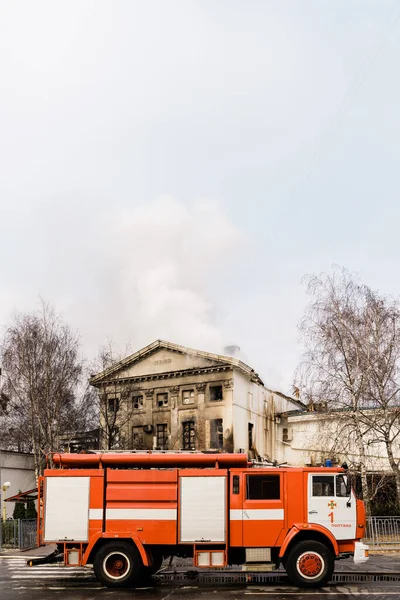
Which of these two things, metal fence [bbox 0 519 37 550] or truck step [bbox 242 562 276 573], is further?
metal fence [bbox 0 519 37 550]

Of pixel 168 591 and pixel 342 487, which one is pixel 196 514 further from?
pixel 342 487

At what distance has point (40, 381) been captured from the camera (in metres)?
43.4

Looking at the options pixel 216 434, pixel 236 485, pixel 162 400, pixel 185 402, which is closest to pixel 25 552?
pixel 236 485

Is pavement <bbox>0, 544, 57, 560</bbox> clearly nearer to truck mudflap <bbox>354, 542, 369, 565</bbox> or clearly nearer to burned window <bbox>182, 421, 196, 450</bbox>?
truck mudflap <bbox>354, 542, 369, 565</bbox>

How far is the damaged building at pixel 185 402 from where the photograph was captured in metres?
51.4

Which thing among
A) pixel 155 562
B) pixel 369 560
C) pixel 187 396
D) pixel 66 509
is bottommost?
pixel 369 560

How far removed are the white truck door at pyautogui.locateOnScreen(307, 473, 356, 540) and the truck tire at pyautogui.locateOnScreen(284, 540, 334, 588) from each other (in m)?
0.60

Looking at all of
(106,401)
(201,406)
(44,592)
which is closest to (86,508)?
(44,592)

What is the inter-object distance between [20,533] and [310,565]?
18.7 meters

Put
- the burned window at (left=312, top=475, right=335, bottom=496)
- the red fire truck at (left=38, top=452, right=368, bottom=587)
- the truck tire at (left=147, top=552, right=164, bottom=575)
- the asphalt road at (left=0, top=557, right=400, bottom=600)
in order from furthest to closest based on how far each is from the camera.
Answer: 1. the truck tire at (left=147, top=552, right=164, bottom=575)
2. the burned window at (left=312, top=475, right=335, bottom=496)
3. the red fire truck at (left=38, top=452, right=368, bottom=587)
4. the asphalt road at (left=0, top=557, right=400, bottom=600)

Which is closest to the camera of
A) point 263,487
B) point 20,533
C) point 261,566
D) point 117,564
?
point 261,566

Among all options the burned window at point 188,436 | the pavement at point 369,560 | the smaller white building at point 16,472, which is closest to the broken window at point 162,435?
the burned window at point 188,436

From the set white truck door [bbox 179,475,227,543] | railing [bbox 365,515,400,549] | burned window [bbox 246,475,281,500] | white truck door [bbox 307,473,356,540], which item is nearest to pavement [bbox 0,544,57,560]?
white truck door [bbox 179,475,227,543]

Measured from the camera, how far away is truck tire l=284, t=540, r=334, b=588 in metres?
16.6
